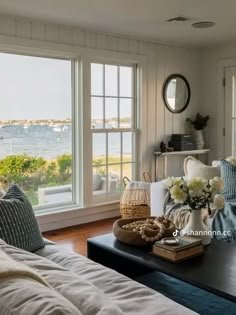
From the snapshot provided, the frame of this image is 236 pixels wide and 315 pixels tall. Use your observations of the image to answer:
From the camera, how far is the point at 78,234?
423 cm

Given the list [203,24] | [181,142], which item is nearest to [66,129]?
[181,142]

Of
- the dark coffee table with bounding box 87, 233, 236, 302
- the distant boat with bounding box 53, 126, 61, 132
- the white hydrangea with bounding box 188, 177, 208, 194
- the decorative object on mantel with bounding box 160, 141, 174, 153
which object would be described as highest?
the distant boat with bounding box 53, 126, 61, 132

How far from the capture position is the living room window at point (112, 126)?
4754 mm

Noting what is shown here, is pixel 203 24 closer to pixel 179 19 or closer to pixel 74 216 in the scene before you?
pixel 179 19

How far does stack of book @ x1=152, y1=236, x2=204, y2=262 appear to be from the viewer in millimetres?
2049

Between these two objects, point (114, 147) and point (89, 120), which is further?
point (114, 147)

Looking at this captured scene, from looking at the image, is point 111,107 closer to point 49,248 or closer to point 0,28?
point 0,28

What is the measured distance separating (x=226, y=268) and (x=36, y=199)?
9.39 ft

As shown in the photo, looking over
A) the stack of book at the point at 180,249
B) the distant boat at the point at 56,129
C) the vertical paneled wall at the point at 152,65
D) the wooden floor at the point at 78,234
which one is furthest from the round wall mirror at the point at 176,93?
the stack of book at the point at 180,249

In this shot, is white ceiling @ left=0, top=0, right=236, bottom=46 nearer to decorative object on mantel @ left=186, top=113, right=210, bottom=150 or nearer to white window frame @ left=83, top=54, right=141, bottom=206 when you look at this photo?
white window frame @ left=83, top=54, right=141, bottom=206

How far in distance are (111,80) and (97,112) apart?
1.53 feet

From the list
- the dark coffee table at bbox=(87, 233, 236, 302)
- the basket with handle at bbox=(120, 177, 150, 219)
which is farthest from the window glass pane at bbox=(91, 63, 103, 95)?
the dark coffee table at bbox=(87, 233, 236, 302)

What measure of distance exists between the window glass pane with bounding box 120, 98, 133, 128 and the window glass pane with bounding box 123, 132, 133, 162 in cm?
12

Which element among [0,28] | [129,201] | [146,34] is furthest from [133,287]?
[146,34]
